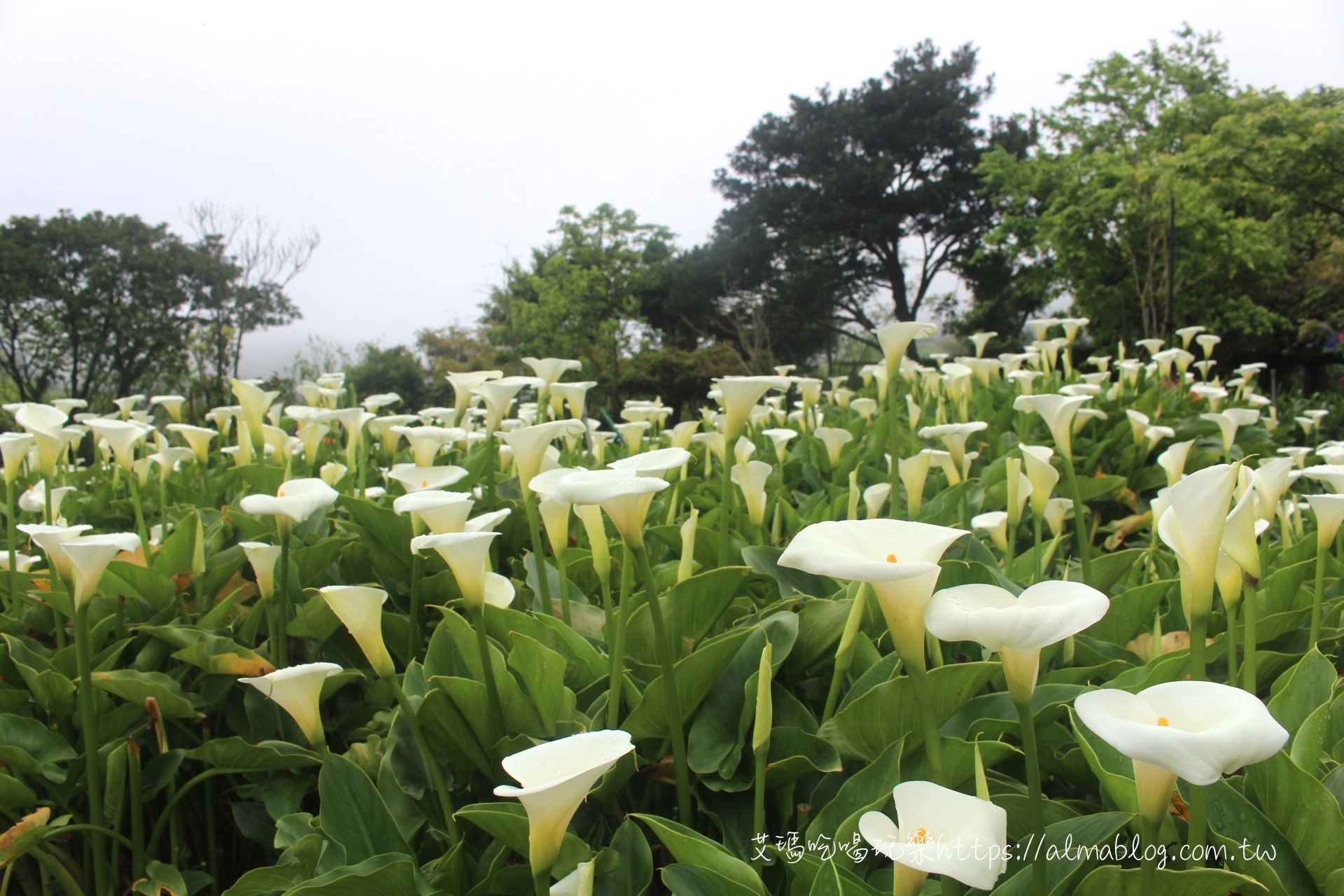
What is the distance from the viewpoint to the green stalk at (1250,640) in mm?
951

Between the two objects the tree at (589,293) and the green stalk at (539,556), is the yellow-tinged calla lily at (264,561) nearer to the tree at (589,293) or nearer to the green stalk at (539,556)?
the green stalk at (539,556)

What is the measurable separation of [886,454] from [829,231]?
3289 cm

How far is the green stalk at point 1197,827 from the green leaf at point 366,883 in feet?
2.75

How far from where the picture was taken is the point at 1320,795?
77cm

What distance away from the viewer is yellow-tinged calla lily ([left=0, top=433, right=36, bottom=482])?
5.53 ft

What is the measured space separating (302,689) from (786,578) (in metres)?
0.84

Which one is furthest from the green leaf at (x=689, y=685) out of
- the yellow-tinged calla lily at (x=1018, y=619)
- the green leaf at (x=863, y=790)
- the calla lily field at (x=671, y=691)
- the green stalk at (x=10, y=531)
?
the green stalk at (x=10, y=531)

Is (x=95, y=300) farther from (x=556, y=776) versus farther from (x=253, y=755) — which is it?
(x=556, y=776)

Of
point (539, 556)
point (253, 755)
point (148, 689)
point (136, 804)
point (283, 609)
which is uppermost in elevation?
point (539, 556)

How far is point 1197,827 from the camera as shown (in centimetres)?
73

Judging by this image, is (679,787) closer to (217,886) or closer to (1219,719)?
(1219,719)

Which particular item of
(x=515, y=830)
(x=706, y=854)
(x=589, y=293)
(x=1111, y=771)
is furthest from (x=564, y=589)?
(x=589, y=293)

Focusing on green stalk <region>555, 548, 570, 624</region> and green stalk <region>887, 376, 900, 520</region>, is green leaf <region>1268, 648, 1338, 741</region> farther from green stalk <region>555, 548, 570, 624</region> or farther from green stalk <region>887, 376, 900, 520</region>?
green stalk <region>555, 548, 570, 624</region>

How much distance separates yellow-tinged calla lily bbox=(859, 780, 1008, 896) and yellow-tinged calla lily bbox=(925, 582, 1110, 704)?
130 millimetres
